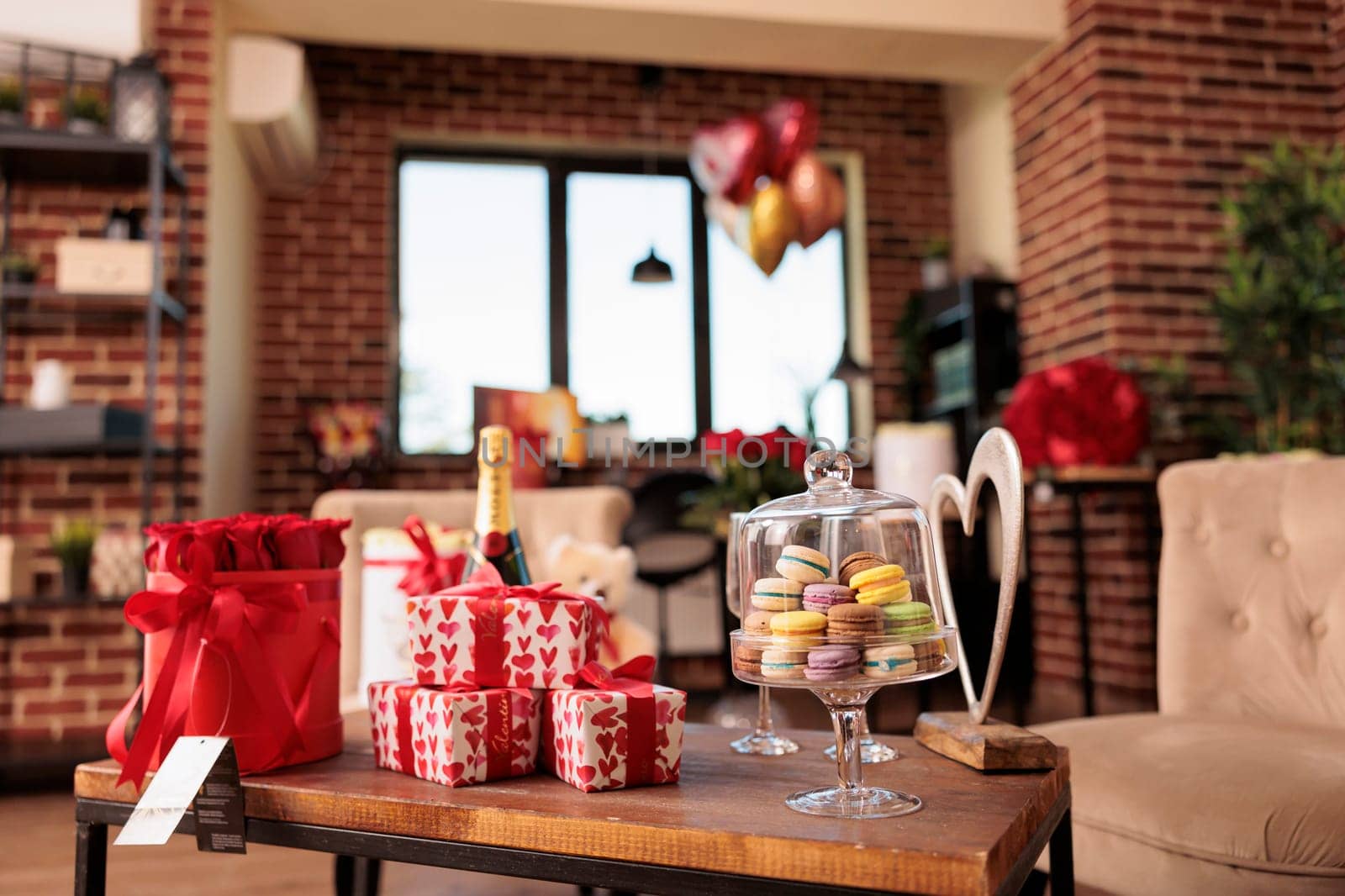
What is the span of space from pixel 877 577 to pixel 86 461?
130 inches

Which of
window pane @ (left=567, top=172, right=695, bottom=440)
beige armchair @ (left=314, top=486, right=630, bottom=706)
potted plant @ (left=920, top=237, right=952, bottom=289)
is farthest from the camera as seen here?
window pane @ (left=567, top=172, right=695, bottom=440)

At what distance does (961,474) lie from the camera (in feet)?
16.3

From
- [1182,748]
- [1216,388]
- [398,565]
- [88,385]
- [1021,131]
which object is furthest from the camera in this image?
[1021,131]

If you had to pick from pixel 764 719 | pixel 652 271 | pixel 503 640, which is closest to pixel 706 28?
pixel 652 271

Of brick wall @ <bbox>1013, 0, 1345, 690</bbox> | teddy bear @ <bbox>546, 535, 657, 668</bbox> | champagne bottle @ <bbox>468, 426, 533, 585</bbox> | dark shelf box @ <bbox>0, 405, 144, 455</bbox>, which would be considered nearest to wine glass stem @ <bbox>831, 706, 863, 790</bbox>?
A: champagne bottle @ <bbox>468, 426, 533, 585</bbox>

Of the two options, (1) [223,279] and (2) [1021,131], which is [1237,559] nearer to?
(2) [1021,131]

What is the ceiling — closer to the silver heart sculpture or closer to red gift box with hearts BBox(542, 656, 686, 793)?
the silver heart sculpture

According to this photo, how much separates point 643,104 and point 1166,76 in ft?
8.58

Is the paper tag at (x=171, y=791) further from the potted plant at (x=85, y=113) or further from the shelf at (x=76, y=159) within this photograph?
the potted plant at (x=85, y=113)

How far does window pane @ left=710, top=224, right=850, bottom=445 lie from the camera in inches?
218

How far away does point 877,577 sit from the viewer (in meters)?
0.77

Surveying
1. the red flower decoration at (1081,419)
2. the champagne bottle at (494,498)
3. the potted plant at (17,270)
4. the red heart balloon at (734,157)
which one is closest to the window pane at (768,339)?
the red heart balloon at (734,157)

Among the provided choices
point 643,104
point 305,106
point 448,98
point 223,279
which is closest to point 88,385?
point 223,279

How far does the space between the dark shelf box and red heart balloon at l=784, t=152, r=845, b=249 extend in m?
2.58
